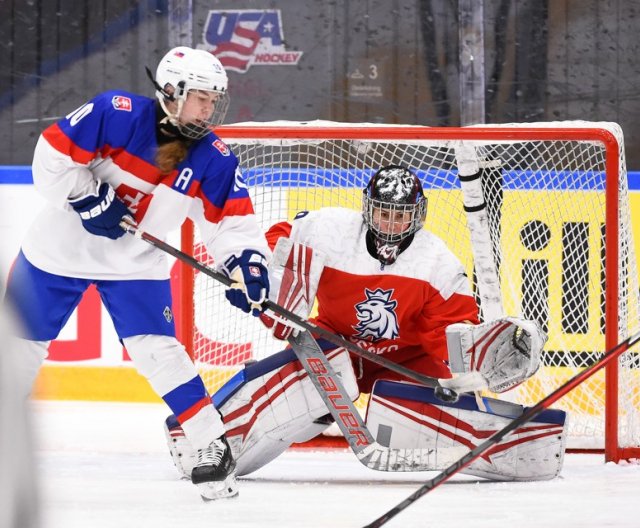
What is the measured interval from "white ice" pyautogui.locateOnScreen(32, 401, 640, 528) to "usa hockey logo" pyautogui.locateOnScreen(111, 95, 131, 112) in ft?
2.48

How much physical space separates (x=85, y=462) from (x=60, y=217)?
0.83 meters

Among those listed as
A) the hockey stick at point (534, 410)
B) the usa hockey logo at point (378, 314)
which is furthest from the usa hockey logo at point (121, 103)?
the hockey stick at point (534, 410)

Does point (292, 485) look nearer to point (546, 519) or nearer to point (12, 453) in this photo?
point (546, 519)

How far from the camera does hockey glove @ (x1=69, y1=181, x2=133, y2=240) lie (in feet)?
9.09

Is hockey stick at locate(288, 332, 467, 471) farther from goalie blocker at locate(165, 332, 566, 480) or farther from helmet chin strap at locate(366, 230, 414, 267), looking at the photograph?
helmet chin strap at locate(366, 230, 414, 267)

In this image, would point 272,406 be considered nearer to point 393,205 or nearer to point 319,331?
point 319,331

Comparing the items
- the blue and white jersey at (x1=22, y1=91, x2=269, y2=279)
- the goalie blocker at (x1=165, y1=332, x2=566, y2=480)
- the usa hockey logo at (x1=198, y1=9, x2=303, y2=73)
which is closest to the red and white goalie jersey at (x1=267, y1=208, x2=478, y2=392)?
the goalie blocker at (x1=165, y1=332, x2=566, y2=480)

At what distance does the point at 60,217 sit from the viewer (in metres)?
2.92

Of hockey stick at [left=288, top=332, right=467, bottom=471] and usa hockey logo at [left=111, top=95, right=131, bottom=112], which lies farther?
hockey stick at [left=288, top=332, right=467, bottom=471]

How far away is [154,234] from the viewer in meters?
2.96

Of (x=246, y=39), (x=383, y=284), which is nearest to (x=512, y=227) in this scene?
(x=383, y=284)

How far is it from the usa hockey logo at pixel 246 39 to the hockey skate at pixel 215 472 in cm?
282

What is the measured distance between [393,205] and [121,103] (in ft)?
2.43

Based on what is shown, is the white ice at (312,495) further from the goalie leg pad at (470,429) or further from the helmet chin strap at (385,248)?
the helmet chin strap at (385,248)
